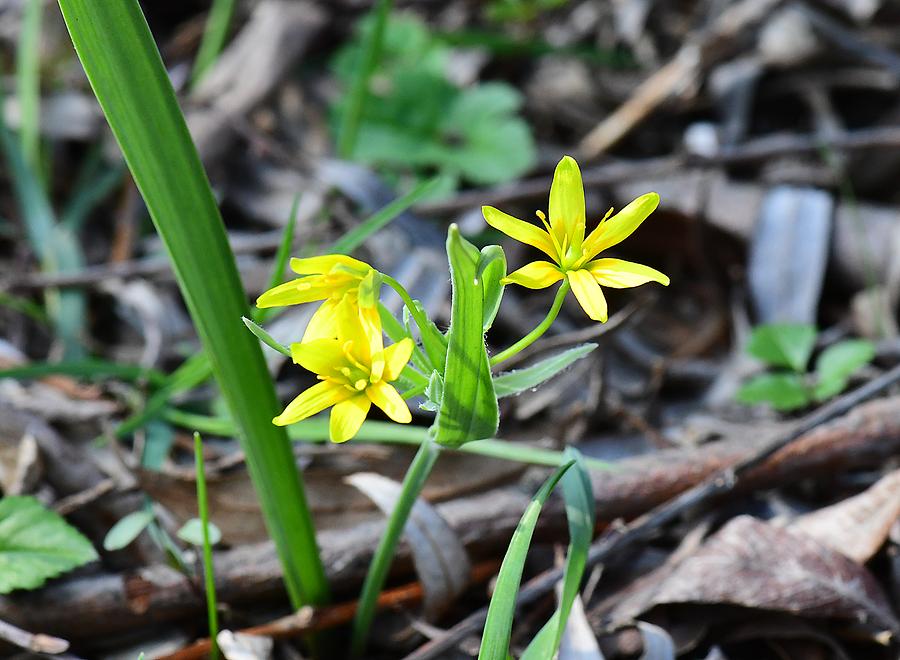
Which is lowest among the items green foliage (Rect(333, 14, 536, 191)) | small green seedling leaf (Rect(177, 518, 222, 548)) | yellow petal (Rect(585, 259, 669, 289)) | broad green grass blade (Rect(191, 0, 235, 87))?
small green seedling leaf (Rect(177, 518, 222, 548))

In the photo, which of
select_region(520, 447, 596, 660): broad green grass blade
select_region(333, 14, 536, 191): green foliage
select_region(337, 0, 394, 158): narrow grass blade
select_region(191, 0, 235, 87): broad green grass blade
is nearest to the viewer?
select_region(520, 447, 596, 660): broad green grass blade

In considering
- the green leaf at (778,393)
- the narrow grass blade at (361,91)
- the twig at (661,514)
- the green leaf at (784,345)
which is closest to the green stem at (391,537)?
the twig at (661,514)

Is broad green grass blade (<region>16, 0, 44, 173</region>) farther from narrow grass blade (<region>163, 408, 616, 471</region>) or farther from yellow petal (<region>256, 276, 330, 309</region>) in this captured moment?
yellow petal (<region>256, 276, 330, 309</region>)

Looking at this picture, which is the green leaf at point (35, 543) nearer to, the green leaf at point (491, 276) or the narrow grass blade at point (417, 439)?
the narrow grass blade at point (417, 439)

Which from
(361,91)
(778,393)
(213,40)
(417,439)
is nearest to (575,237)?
(417,439)

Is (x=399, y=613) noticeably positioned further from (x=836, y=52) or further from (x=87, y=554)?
(x=836, y=52)

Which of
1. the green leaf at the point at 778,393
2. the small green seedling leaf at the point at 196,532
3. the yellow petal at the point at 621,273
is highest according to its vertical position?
the yellow petal at the point at 621,273

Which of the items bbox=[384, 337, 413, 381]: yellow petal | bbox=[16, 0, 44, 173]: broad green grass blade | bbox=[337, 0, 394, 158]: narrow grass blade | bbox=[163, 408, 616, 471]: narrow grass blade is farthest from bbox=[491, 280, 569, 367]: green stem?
bbox=[16, 0, 44, 173]: broad green grass blade

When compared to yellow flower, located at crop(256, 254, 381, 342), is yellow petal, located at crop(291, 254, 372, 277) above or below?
above

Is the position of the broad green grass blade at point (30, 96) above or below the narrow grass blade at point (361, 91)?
above
